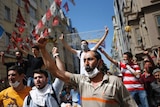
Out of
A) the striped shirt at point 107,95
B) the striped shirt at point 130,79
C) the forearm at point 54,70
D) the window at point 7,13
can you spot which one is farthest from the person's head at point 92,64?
the window at point 7,13

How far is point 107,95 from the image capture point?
245 cm

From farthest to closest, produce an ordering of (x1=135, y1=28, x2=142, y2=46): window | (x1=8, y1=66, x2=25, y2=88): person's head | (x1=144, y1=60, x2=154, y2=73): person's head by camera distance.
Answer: (x1=135, y1=28, x2=142, y2=46): window < (x1=144, y1=60, x2=154, y2=73): person's head < (x1=8, y1=66, x2=25, y2=88): person's head

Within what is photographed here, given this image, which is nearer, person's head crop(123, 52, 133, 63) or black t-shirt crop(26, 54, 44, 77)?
black t-shirt crop(26, 54, 44, 77)

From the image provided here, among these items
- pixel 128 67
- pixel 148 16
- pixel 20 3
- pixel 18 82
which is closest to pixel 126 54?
pixel 128 67

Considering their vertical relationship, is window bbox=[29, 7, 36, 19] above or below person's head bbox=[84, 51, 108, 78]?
above

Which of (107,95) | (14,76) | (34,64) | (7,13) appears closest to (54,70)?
(107,95)

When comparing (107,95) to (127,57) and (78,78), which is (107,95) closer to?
(78,78)

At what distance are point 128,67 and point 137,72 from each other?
0.23 m

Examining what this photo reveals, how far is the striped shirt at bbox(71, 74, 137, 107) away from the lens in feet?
8.04

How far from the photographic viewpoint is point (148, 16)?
728 inches

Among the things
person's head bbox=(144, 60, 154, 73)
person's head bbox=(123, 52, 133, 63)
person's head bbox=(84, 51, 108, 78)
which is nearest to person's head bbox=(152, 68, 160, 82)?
person's head bbox=(144, 60, 154, 73)

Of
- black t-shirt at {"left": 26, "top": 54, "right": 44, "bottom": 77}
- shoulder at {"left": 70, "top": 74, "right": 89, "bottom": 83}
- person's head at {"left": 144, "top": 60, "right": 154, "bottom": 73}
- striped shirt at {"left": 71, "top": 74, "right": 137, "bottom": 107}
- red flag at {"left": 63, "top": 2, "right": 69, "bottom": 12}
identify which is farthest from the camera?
red flag at {"left": 63, "top": 2, "right": 69, "bottom": 12}

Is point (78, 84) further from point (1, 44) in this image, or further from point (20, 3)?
point (20, 3)

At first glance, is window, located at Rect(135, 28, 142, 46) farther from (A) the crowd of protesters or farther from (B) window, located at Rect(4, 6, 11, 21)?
(A) the crowd of protesters
